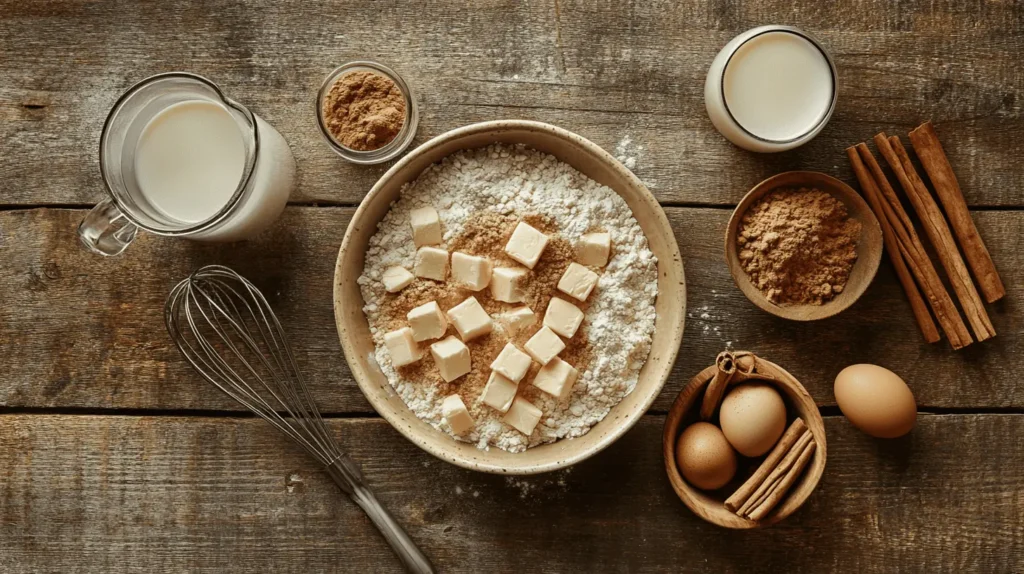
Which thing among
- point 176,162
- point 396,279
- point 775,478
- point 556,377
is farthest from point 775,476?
point 176,162

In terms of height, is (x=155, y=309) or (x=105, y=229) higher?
(x=105, y=229)

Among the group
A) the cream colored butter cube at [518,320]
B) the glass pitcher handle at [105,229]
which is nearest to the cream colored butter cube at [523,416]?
the cream colored butter cube at [518,320]

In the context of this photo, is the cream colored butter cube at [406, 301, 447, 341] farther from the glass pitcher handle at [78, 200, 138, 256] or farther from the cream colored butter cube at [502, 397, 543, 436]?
the glass pitcher handle at [78, 200, 138, 256]

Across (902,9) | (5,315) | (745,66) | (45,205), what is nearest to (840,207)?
(745,66)

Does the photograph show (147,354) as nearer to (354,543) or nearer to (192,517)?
(192,517)

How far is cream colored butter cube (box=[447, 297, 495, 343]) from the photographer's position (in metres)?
1.27

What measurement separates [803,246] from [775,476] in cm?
46

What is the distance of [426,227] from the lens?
1285 mm

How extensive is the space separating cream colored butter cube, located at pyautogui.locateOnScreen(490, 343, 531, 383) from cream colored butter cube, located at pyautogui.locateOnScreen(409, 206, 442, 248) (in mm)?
255

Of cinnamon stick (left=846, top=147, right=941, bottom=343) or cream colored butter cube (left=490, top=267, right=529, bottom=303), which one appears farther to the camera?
cinnamon stick (left=846, top=147, right=941, bottom=343)

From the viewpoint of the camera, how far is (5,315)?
1.45 metres

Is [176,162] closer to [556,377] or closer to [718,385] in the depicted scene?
[556,377]

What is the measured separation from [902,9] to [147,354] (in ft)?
5.92

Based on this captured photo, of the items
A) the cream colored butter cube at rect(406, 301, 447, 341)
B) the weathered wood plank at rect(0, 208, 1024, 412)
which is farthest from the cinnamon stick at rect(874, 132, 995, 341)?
the cream colored butter cube at rect(406, 301, 447, 341)
